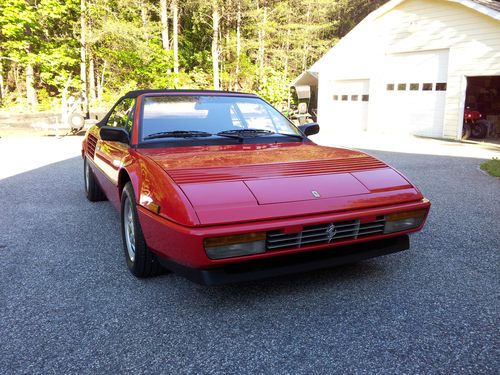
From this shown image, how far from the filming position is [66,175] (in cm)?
750

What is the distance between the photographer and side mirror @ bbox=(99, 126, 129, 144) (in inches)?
130

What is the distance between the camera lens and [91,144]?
16.4 feet

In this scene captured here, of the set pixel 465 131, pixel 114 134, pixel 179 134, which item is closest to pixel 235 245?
pixel 179 134

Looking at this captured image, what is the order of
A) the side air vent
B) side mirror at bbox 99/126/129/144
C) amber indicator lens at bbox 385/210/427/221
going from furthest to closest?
the side air vent < side mirror at bbox 99/126/129/144 < amber indicator lens at bbox 385/210/427/221

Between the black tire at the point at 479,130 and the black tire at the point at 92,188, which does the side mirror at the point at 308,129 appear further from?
the black tire at the point at 479,130

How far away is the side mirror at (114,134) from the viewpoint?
10.9 ft

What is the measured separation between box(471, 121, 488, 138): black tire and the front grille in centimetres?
1390

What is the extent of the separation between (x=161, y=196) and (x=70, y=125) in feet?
45.8

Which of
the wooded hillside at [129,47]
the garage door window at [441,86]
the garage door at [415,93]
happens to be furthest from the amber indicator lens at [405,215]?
the wooded hillside at [129,47]

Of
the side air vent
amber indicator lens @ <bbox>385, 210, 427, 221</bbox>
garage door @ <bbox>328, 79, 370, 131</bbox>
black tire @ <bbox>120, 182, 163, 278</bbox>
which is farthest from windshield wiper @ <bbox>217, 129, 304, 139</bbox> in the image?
garage door @ <bbox>328, 79, 370, 131</bbox>

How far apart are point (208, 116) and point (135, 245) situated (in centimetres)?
Result: 136

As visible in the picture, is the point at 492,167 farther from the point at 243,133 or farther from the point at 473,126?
the point at 473,126

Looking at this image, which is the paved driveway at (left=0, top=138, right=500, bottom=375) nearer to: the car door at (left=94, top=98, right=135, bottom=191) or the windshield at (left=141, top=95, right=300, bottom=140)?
the car door at (left=94, top=98, right=135, bottom=191)

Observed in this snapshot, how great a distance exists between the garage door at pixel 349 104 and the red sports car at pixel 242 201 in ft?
49.1
